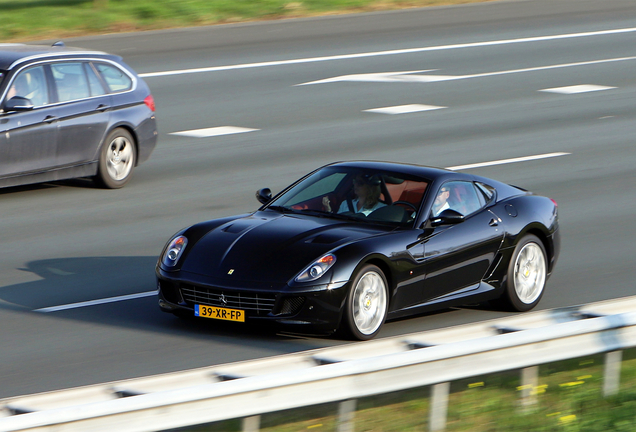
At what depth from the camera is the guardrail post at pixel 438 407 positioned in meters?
6.09

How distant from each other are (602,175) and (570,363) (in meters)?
9.69

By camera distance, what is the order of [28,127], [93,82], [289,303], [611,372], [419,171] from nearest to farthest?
[611,372] < [289,303] < [419,171] < [28,127] < [93,82]

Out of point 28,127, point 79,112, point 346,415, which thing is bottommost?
point 346,415

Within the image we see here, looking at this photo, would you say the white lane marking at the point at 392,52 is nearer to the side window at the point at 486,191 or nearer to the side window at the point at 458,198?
the side window at the point at 486,191

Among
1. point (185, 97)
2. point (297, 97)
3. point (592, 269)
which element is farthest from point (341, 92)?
point (592, 269)

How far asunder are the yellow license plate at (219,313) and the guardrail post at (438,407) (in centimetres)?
255

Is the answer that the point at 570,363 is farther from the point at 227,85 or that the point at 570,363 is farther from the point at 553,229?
the point at 227,85

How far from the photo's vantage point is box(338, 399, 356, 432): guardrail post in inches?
230

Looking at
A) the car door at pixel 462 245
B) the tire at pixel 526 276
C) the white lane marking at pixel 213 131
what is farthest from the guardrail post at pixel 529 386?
the white lane marking at pixel 213 131

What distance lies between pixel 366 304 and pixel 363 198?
1185 millimetres

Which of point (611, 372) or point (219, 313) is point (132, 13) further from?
point (611, 372)

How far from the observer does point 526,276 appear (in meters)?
9.95

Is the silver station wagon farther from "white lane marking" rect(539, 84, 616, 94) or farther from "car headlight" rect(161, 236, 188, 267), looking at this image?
"white lane marking" rect(539, 84, 616, 94)

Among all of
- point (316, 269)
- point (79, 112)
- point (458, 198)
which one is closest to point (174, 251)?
point (316, 269)
